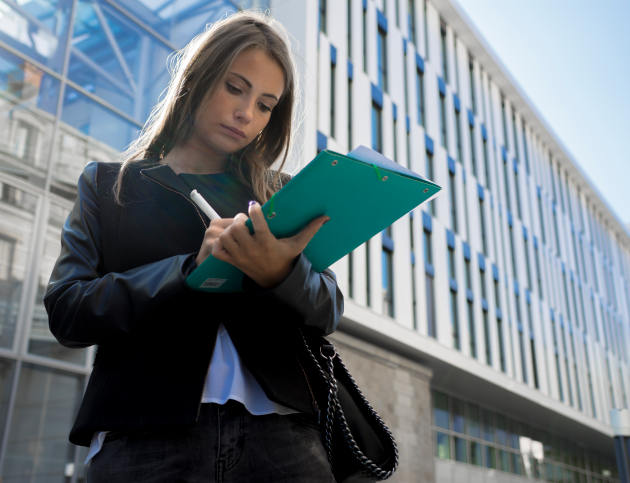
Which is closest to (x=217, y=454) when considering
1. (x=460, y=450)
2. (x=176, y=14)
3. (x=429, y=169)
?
(x=176, y=14)

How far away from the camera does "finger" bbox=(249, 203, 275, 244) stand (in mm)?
1162

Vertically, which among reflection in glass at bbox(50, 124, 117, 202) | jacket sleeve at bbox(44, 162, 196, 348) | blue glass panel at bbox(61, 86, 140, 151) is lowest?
jacket sleeve at bbox(44, 162, 196, 348)

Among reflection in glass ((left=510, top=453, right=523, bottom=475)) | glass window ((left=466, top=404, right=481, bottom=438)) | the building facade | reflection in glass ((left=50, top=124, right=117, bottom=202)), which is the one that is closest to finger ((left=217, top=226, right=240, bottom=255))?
the building facade

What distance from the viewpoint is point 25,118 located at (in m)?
7.93

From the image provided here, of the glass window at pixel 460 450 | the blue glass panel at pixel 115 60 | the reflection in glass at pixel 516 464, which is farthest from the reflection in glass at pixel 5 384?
the reflection in glass at pixel 516 464

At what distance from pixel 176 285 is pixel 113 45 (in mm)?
9073

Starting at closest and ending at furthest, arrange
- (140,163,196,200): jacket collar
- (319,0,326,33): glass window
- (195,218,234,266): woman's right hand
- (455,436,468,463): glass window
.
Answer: (195,218,234,266): woman's right hand, (140,163,196,200): jacket collar, (319,0,326,33): glass window, (455,436,468,463): glass window

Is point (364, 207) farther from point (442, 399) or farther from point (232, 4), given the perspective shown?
point (442, 399)

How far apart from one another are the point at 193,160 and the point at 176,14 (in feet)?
32.8

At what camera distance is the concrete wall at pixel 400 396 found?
1477 cm

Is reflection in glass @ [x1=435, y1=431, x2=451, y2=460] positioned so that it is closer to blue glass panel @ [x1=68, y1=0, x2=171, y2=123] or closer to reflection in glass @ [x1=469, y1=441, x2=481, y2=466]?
reflection in glass @ [x1=469, y1=441, x2=481, y2=466]

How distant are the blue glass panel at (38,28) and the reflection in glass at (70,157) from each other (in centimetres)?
95

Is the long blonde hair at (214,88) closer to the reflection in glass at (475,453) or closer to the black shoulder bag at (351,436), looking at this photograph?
the black shoulder bag at (351,436)

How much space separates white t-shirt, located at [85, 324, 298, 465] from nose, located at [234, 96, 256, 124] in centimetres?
61
